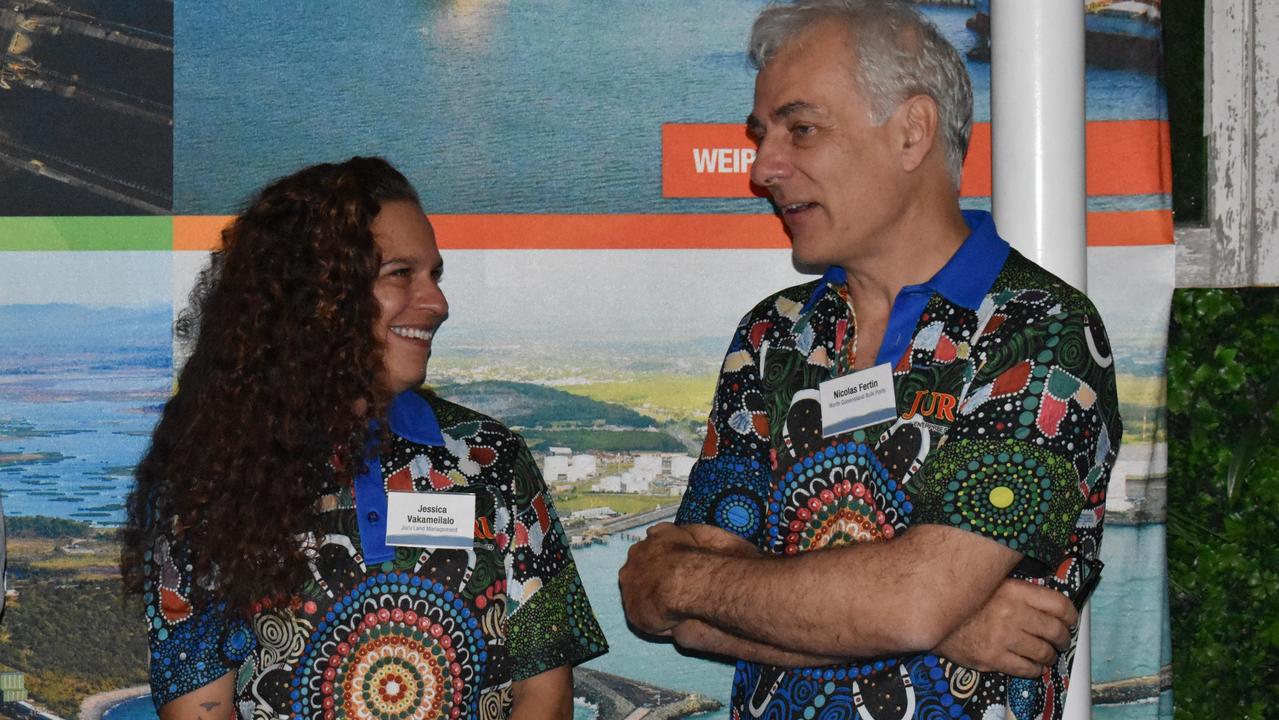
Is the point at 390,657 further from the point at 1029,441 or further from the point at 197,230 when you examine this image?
the point at 197,230

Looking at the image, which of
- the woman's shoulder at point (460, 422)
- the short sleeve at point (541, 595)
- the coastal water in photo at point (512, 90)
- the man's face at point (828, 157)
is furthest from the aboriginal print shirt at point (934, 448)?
Result: the coastal water in photo at point (512, 90)

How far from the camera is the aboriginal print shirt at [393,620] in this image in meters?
A: 1.98

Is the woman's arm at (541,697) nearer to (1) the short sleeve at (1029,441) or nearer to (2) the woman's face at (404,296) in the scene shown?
(2) the woman's face at (404,296)

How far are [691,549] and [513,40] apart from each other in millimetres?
1315

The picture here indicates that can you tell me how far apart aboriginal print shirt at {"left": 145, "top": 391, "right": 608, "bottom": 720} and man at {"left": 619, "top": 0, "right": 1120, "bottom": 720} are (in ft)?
0.70

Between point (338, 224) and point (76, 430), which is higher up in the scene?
point (338, 224)

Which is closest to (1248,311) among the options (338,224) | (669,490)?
(669,490)

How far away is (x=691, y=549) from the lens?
188 cm

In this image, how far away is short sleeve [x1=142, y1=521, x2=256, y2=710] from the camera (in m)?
2.01

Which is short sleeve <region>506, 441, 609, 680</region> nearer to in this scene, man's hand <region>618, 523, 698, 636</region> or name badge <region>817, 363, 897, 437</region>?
man's hand <region>618, 523, 698, 636</region>

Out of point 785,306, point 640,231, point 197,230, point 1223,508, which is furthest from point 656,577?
point 1223,508

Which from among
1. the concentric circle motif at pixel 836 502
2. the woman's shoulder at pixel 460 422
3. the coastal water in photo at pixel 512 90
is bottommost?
the concentric circle motif at pixel 836 502

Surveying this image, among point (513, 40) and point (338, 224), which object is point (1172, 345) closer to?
point (513, 40)

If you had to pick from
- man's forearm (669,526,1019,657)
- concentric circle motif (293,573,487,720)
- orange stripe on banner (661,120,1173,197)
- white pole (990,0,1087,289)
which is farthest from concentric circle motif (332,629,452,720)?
white pole (990,0,1087,289)
